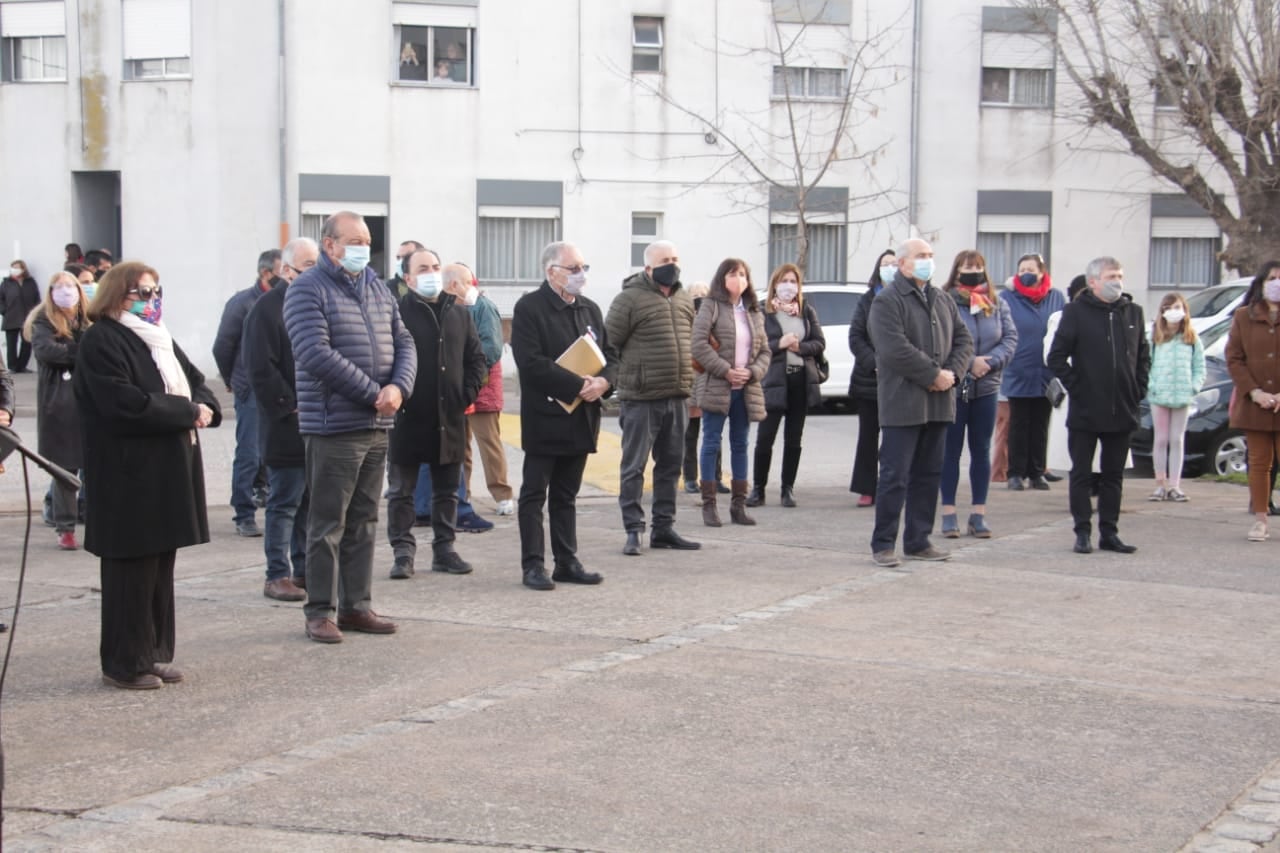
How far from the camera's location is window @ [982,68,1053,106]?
28109mm

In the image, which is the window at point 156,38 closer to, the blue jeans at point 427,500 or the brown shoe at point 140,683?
the blue jeans at point 427,500

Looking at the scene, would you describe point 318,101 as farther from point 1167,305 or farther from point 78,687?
point 78,687

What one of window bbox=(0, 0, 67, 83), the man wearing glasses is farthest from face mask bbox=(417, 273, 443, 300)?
window bbox=(0, 0, 67, 83)

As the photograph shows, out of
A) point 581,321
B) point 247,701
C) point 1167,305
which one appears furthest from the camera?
point 1167,305

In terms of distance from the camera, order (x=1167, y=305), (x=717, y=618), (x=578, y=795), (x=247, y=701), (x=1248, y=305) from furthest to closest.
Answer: (x=1167, y=305)
(x=1248, y=305)
(x=717, y=618)
(x=247, y=701)
(x=578, y=795)

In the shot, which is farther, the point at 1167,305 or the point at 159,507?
the point at 1167,305

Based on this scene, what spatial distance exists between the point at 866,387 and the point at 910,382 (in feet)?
8.26

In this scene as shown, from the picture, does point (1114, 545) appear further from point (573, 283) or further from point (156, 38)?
point (156, 38)

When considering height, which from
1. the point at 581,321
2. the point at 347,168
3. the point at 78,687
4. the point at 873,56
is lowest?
the point at 78,687

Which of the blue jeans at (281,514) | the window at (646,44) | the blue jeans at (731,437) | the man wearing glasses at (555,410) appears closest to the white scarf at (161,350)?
the blue jeans at (281,514)

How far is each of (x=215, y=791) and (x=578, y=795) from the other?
1.18 m

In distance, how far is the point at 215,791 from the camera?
17.4 ft

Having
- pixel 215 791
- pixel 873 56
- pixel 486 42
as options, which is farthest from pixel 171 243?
pixel 215 791

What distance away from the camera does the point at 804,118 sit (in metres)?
27.6
